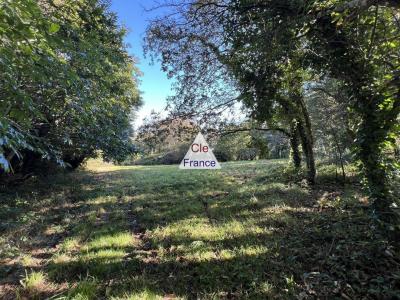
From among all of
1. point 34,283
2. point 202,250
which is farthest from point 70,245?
point 202,250

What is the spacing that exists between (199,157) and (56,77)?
251 inches

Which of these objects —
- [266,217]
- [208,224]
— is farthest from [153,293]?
[266,217]

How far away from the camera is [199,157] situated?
9.59 metres

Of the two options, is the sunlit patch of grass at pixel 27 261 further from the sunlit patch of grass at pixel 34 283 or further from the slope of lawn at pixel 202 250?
the sunlit patch of grass at pixel 34 283

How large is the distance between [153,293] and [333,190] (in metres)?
6.87

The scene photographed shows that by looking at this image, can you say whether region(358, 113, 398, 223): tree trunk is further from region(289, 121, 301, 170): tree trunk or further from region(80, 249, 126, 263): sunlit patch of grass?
region(289, 121, 301, 170): tree trunk

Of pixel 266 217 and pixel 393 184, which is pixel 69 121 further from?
pixel 393 184

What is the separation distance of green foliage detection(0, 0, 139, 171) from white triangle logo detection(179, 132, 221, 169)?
98.2 inches

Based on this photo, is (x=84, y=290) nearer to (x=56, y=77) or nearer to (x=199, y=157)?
(x=56, y=77)

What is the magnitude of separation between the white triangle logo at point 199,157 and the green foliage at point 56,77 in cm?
249

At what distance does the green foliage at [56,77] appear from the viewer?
2424mm

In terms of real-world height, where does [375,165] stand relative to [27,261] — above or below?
above

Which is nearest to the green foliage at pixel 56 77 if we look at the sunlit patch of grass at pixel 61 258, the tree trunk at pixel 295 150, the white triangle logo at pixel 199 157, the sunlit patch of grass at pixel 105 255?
the sunlit patch of grass at pixel 61 258

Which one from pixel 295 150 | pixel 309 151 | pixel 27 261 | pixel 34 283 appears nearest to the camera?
pixel 34 283
